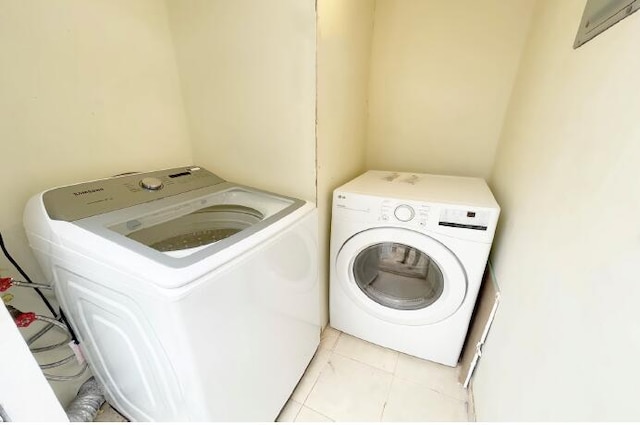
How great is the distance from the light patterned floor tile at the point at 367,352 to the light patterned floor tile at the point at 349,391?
3 cm

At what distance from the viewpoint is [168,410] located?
0.80 meters

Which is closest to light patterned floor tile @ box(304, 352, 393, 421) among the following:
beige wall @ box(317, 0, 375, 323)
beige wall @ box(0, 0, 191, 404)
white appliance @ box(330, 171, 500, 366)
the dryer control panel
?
white appliance @ box(330, 171, 500, 366)

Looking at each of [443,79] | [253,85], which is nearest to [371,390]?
[253,85]

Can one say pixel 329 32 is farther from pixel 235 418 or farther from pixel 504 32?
pixel 235 418

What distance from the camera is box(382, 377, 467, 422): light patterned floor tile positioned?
113 centimetres

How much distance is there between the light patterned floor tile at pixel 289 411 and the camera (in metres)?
1.11

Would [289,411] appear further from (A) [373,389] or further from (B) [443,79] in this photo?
(B) [443,79]

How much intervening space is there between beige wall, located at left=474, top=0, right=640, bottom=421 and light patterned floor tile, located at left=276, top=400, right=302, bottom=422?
78cm

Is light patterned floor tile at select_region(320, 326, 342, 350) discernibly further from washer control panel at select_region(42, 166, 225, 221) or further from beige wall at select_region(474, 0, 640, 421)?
washer control panel at select_region(42, 166, 225, 221)

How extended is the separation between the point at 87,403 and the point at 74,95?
4.10 feet

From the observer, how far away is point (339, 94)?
1.22 m

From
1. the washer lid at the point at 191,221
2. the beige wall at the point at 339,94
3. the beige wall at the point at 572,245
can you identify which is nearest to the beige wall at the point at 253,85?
the beige wall at the point at 339,94

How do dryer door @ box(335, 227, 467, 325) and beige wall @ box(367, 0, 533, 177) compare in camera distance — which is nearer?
dryer door @ box(335, 227, 467, 325)

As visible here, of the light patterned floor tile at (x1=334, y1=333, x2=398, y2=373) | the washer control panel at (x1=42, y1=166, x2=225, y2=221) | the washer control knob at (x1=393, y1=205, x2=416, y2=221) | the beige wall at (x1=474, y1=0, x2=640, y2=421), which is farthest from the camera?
the light patterned floor tile at (x1=334, y1=333, x2=398, y2=373)
